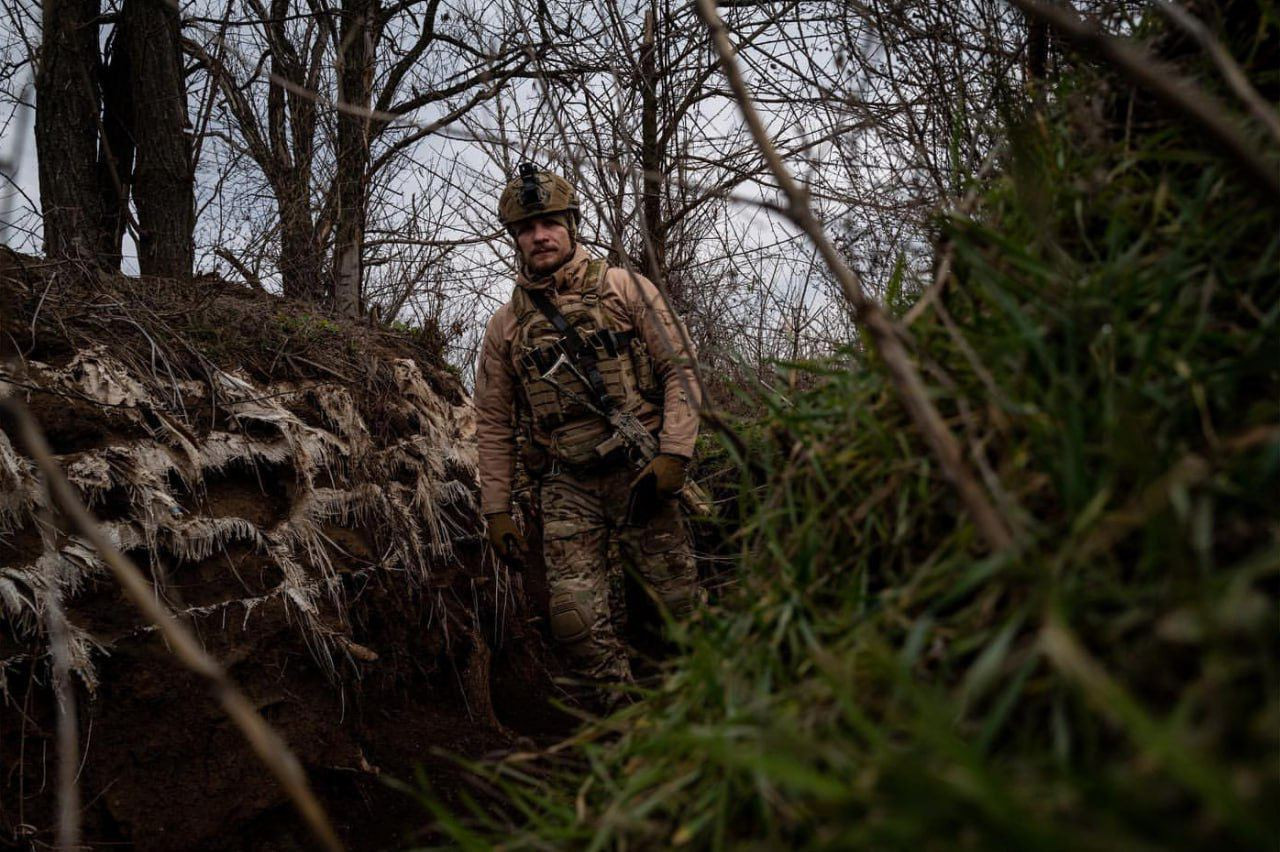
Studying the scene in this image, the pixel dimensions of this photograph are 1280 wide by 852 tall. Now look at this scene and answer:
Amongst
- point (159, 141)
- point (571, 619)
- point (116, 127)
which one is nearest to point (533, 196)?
point (571, 619)

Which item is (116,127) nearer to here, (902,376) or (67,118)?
(67,118)

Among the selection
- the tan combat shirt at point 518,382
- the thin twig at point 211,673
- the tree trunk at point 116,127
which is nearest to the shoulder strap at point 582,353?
the tan combat shirt at point 518,382

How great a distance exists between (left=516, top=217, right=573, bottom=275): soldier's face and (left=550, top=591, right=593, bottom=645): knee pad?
5.31ft

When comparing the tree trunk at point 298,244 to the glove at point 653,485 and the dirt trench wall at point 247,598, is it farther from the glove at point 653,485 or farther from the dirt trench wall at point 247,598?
the glove at point 653,485

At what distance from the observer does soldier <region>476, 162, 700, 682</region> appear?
12.6 feet

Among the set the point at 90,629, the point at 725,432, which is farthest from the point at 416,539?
the point at 725,432

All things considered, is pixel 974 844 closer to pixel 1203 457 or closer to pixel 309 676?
pixel 1203 457

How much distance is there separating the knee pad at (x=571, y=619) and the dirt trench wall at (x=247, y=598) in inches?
31.9

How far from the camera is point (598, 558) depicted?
156 inches

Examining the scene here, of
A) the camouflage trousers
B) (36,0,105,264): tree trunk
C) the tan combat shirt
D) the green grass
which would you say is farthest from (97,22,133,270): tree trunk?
the green grass

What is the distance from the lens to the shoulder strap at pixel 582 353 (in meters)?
3.87

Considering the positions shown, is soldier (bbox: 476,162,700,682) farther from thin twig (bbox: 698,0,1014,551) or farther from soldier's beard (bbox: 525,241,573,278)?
thin twig (bbox: 698,0,1014,551)

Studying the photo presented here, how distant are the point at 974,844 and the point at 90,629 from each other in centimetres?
348

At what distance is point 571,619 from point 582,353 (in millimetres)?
1272
